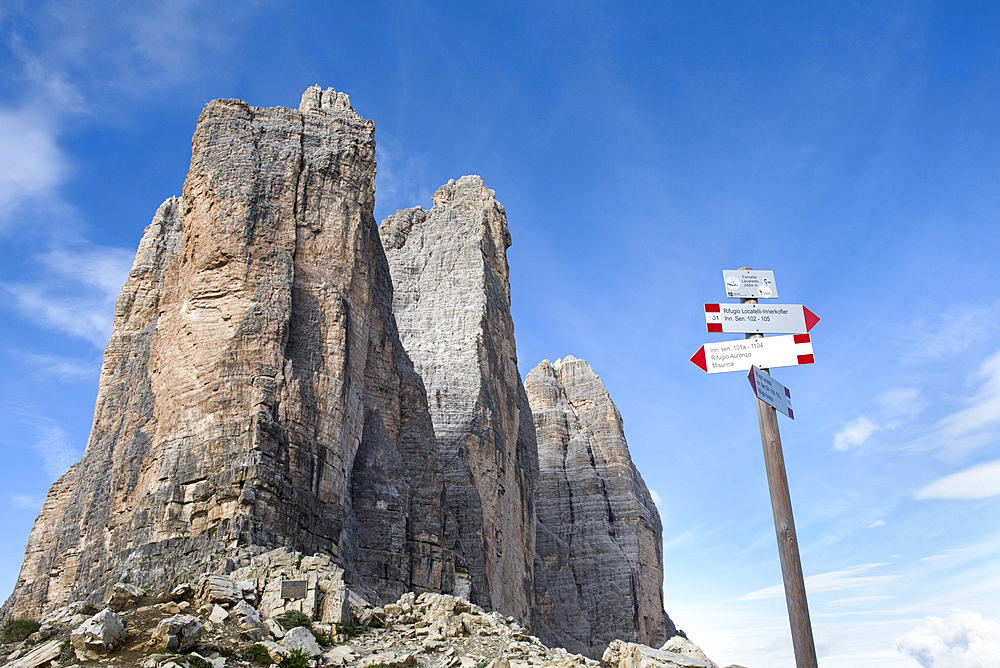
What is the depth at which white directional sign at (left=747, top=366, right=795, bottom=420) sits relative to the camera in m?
7.50

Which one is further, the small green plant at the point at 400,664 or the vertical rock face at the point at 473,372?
the vertical rock face at the point at 473,372

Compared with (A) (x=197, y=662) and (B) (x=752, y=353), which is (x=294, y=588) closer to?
(A) (x=197, y=662)

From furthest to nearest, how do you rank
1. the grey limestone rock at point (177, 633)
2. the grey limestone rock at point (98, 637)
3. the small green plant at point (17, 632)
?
the small green plant at point (17, 632), the grey limestone rock at point (177, 633), the grey limestone rock at point (98, 637)

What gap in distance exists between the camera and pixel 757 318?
25.7 ft

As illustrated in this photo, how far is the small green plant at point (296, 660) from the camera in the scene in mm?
12386

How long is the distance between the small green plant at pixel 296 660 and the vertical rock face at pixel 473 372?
1439 centimetres

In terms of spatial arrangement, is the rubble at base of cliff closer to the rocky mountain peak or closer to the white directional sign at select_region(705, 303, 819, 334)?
the white directional sign at select_region(705, 303, 819, 334)

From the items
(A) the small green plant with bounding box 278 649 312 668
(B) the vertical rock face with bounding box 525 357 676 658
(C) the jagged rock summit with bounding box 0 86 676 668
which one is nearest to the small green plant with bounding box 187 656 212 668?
(C) the jagged rock summit with bounding box 0 86 676 668

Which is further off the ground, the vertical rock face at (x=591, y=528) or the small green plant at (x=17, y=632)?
the vertical rock face at (x=591, y=528)

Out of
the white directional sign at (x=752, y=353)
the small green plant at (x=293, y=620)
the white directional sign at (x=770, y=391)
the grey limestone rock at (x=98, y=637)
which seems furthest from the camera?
the small green plant at (x=293, y=620)

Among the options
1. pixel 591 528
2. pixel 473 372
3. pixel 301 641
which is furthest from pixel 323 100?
pixel 591 528

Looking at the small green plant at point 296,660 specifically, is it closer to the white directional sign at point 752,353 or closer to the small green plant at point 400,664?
the small green plant at point 400,664

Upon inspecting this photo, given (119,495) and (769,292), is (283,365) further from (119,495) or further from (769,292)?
(769,292)

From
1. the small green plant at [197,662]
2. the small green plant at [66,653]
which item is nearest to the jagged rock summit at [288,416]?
the small green plant at [197,662]
